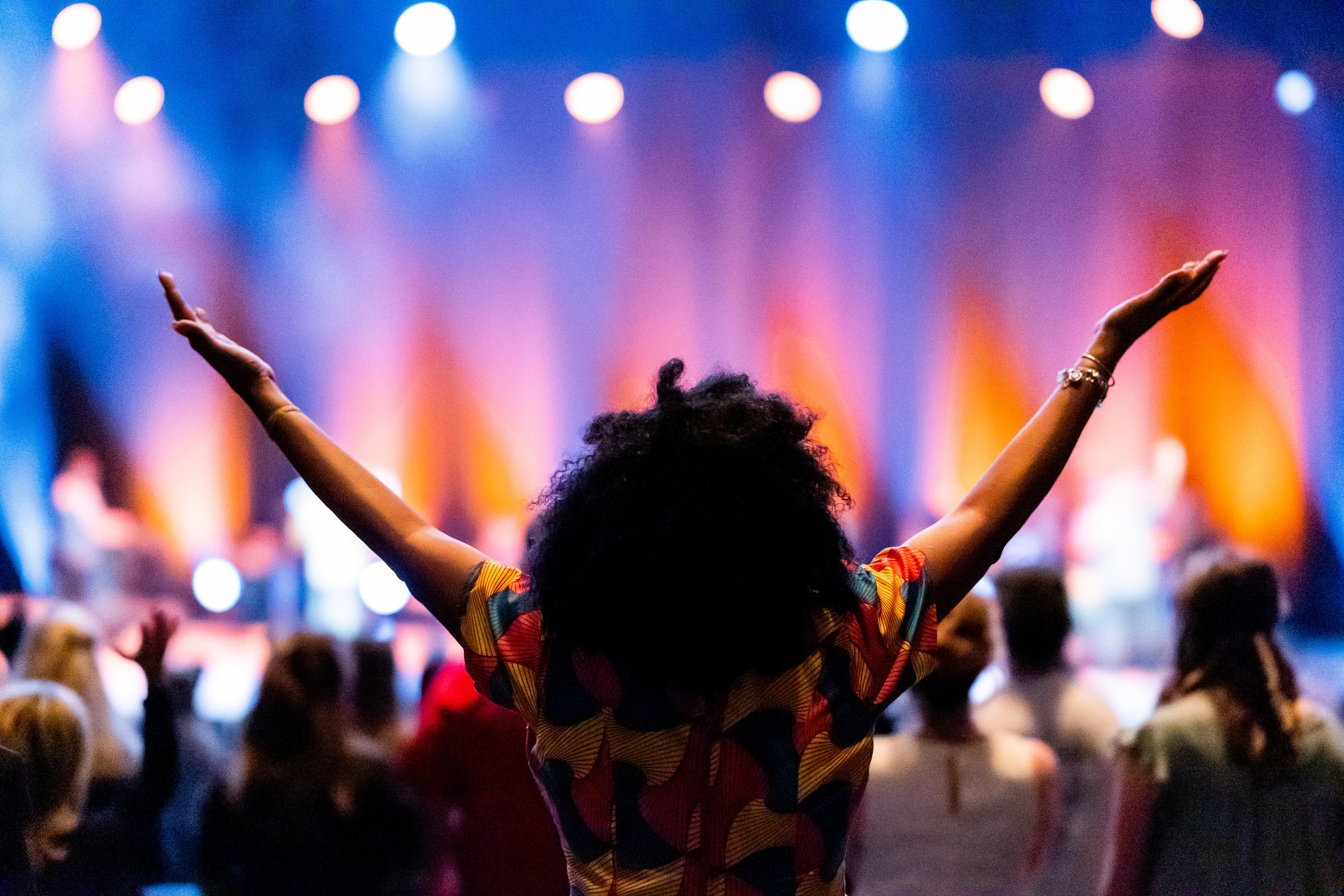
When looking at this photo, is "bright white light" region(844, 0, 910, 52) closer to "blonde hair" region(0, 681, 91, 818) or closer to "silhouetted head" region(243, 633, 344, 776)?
"silhouetted head" region(243, 633, 344, 776)

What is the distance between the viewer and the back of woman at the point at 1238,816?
1.84 m

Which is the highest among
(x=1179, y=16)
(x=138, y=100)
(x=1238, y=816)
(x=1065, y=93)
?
(x=138, y=100)

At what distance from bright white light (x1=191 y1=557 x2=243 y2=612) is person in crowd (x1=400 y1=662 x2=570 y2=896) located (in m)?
4.05

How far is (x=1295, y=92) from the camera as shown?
5262 millimetres

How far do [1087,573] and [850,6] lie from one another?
3.01 meters

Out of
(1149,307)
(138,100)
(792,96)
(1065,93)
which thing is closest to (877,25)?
(792,96)

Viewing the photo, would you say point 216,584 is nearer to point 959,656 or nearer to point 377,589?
point 377,589

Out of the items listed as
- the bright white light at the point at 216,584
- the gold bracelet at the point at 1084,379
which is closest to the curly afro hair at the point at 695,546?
the gold bracelet at the point at 1084,379

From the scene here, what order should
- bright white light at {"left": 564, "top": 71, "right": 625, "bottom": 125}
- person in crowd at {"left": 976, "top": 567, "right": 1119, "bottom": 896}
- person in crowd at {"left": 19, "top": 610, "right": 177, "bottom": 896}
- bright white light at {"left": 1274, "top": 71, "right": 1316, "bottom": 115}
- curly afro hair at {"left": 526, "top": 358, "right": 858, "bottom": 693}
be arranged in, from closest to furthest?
curly afro hair at {"left": 526, "top": 358, "right": 858, "bottom": 693} → person in crowd at {"left": 19, "top": 610, "right": 177, "bottom": 896} → person in crowd at {"left": 976, "top": 567, "right": 1119, "bottom": 896} → bright white light at {"left": 1274, "top": 71, "right": 1316, "bottom": 115} → bright white light at {"left": 564, "top": 71, "right": 625, "bottom": 125}

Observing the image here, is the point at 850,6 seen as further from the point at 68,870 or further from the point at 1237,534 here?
the point at 68,870

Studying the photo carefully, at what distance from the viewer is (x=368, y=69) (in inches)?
209

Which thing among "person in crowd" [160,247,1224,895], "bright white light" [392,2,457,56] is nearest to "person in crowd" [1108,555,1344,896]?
"person in crowd" [160,247,1224,895]

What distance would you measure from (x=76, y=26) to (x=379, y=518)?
5070 millimetres

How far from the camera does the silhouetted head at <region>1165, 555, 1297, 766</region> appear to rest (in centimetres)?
184
